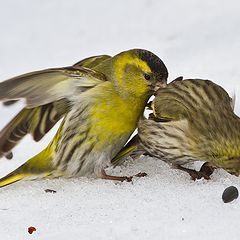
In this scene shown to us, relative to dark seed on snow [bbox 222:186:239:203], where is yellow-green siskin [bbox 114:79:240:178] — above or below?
above

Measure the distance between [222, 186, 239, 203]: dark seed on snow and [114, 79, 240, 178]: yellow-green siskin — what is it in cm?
13

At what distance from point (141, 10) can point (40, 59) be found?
947 millimetres

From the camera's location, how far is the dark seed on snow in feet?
17.7

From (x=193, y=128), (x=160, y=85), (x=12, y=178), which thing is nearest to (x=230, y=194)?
(x=193, y=128)

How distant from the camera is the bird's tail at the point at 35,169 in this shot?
19.7 feet

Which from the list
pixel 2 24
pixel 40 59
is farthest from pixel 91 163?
pixel 2 24

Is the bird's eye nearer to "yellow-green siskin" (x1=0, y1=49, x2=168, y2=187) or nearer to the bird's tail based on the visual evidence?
"yellow-green siskin" (x1=0, y1=49, x2=168, y2=187)

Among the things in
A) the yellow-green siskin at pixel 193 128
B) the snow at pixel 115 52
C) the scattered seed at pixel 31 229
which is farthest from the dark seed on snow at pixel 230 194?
the scattered seed at pixel 31 229

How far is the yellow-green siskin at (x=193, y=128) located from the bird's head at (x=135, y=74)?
8 centimetres

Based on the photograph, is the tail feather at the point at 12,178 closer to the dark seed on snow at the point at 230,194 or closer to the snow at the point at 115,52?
the snow at the point at 115,52

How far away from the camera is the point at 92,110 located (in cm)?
586

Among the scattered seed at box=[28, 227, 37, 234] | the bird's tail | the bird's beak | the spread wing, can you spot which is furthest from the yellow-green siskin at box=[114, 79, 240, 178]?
the scattered seed at box=[28, 227, 37, 234]

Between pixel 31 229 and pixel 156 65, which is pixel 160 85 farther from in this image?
pixel 31 229

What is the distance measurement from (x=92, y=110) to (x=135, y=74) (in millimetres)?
293
